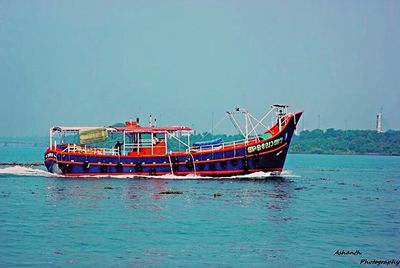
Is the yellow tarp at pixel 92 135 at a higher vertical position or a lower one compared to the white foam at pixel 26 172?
higher

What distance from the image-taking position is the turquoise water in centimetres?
2772

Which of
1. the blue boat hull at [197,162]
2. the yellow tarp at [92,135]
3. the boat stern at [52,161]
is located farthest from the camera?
the yellow tarp at [92,135]

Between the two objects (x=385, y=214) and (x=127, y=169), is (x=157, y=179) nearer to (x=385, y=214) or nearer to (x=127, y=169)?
(x=127, y=169)

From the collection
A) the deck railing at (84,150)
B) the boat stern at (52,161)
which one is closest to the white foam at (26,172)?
the boat stern at (52,161)

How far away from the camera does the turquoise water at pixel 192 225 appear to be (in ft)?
90.9

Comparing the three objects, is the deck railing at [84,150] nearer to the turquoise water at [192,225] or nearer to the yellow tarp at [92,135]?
the yellow tarp at [92,135]

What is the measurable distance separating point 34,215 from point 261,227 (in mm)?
13313

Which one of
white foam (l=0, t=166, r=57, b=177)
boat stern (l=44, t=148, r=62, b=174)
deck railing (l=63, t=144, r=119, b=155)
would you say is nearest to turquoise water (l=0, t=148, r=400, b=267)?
deck railing (l=63, t=144, r=119, b=155)

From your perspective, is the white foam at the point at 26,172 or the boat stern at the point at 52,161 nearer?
the boat stern at the point at 52,161

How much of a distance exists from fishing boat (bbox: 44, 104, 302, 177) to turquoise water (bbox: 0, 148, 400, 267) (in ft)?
15.5

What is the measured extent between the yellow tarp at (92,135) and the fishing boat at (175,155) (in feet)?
3.51

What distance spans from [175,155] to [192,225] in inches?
1061

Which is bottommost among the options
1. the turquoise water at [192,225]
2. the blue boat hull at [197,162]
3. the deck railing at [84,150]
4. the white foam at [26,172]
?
the turquoise water at [192,225]

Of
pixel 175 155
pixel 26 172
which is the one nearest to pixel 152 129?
pixel 175 155
